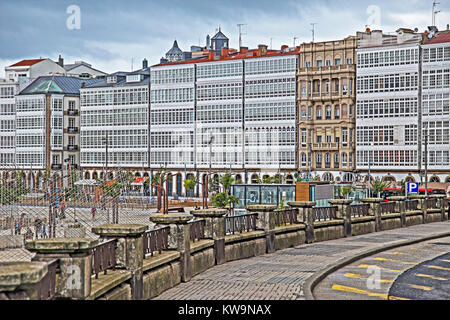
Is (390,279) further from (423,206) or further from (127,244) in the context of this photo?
(423,206)

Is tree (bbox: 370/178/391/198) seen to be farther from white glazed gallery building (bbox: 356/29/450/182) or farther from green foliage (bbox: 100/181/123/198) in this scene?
green foliage (bbox: 100/181/123/198)

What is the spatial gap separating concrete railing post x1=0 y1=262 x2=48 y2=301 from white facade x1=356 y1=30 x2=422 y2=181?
86154 millimetres

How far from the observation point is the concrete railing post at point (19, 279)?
9148 mm

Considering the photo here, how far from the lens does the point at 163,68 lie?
11319 centimetres

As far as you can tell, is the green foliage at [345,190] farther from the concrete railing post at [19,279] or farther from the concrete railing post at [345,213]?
the concrete railing post at [19,279]

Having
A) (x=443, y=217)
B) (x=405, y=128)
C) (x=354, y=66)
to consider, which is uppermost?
(x=354, y=66)

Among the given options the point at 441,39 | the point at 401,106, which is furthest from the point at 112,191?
the point at 441,39

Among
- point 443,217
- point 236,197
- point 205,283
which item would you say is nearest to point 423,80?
point 236,197

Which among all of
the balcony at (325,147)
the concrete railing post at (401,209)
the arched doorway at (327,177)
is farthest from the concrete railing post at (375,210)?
the balcony at (325,147)

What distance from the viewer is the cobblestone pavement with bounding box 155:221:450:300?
16.5 m

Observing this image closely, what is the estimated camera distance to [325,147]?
101 meters
